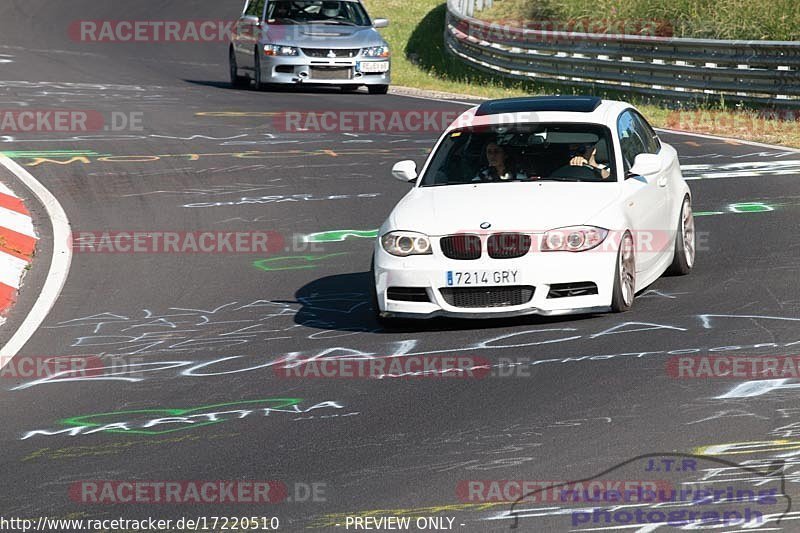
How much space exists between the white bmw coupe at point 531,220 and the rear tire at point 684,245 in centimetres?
1

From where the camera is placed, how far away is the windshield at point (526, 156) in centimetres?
1104

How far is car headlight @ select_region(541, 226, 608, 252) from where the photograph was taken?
32.8 ft

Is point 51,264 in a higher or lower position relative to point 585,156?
lower

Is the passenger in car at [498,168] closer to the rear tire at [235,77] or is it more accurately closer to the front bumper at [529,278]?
the front bumper at [529,278]

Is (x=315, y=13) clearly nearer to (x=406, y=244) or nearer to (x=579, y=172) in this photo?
(x=579, y=172)

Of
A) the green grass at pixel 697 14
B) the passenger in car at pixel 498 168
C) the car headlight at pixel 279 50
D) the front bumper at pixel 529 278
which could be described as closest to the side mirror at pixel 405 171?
the passenger in car at pixel 498 168

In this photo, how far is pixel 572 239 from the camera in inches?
395

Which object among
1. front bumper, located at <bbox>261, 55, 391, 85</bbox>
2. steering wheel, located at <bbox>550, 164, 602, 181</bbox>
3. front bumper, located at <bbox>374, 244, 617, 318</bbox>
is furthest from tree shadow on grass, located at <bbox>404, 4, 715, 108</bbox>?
front bumper, located at <bbox>374, 244, 617, 318</bbox>

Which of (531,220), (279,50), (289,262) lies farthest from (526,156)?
(279,50)

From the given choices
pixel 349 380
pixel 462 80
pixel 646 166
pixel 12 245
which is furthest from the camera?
pixel 462 80

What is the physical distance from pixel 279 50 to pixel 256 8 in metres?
1.98

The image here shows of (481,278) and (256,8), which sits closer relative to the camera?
(481,278)

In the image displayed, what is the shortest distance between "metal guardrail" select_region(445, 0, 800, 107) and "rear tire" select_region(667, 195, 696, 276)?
11.1 metres

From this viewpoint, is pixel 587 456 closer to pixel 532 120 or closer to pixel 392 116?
pixel 532 120
